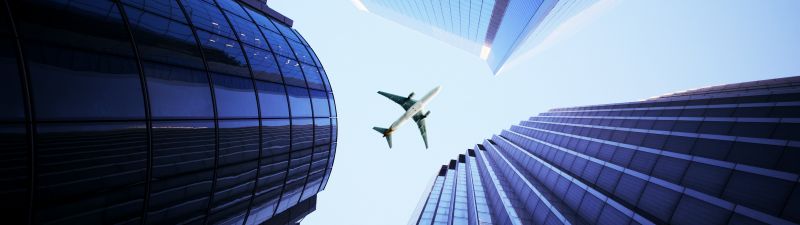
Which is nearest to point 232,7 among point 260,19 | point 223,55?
point 260,19

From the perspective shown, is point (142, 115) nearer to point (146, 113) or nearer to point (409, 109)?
point (146, 113)

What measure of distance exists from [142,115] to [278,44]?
31.3ft

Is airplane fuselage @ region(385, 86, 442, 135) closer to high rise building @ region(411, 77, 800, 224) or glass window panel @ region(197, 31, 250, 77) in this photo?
high rise building @ region(411, 77, 800, 224)

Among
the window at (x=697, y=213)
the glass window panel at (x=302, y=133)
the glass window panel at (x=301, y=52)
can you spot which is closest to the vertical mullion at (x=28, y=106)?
the glass window panel at (x=302, y=133)

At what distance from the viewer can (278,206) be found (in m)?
16.8

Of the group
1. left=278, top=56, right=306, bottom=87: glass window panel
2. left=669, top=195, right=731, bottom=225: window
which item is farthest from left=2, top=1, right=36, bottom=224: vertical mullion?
left=669, top=195, right=731, bottom=225: window

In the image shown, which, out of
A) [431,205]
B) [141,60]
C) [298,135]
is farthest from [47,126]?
[431,205]

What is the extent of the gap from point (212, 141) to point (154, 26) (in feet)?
14.1

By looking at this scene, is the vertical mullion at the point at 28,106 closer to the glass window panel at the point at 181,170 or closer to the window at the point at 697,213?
the glass window panel at the point at 181,170

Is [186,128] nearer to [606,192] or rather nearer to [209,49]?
[209,49]

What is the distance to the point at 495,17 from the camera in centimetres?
6253

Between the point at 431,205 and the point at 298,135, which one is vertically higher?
the point at 298,135

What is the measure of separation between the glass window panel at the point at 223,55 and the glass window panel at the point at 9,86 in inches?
208

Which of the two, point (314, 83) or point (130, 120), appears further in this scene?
point (314, 83)
